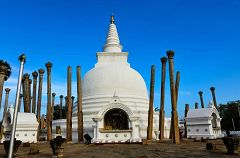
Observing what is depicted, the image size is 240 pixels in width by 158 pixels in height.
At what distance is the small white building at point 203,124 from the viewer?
28.1 meters

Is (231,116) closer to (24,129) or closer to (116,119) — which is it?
(116,119)

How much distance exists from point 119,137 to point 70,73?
8557 millimetres

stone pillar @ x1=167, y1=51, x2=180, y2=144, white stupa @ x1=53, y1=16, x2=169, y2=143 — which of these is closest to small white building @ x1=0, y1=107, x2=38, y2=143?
Result: white stupa @ x1=53, y1=16, x2=169, y2=143

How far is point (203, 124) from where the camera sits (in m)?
28.4

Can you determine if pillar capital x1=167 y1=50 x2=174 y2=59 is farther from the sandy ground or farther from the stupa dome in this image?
the stupa dome

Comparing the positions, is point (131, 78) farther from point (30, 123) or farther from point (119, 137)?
point (30, 123)

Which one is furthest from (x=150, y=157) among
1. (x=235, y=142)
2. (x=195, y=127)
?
(x=195, y=127)

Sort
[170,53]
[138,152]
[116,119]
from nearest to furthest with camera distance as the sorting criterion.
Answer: [138,152]
[170,53]
[116,119]

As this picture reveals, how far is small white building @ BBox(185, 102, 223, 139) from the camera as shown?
92.2 feet

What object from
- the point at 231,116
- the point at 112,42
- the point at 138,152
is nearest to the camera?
the point at 138,152

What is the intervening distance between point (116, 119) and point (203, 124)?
36.1 ft

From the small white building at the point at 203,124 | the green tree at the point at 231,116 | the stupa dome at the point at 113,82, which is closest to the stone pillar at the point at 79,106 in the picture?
the stupa dome at the point at 113,82

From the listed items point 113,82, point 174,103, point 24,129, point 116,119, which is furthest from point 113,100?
point 24,129

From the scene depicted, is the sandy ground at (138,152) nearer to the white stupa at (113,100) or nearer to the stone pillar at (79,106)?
the white stupa at (113,100)
